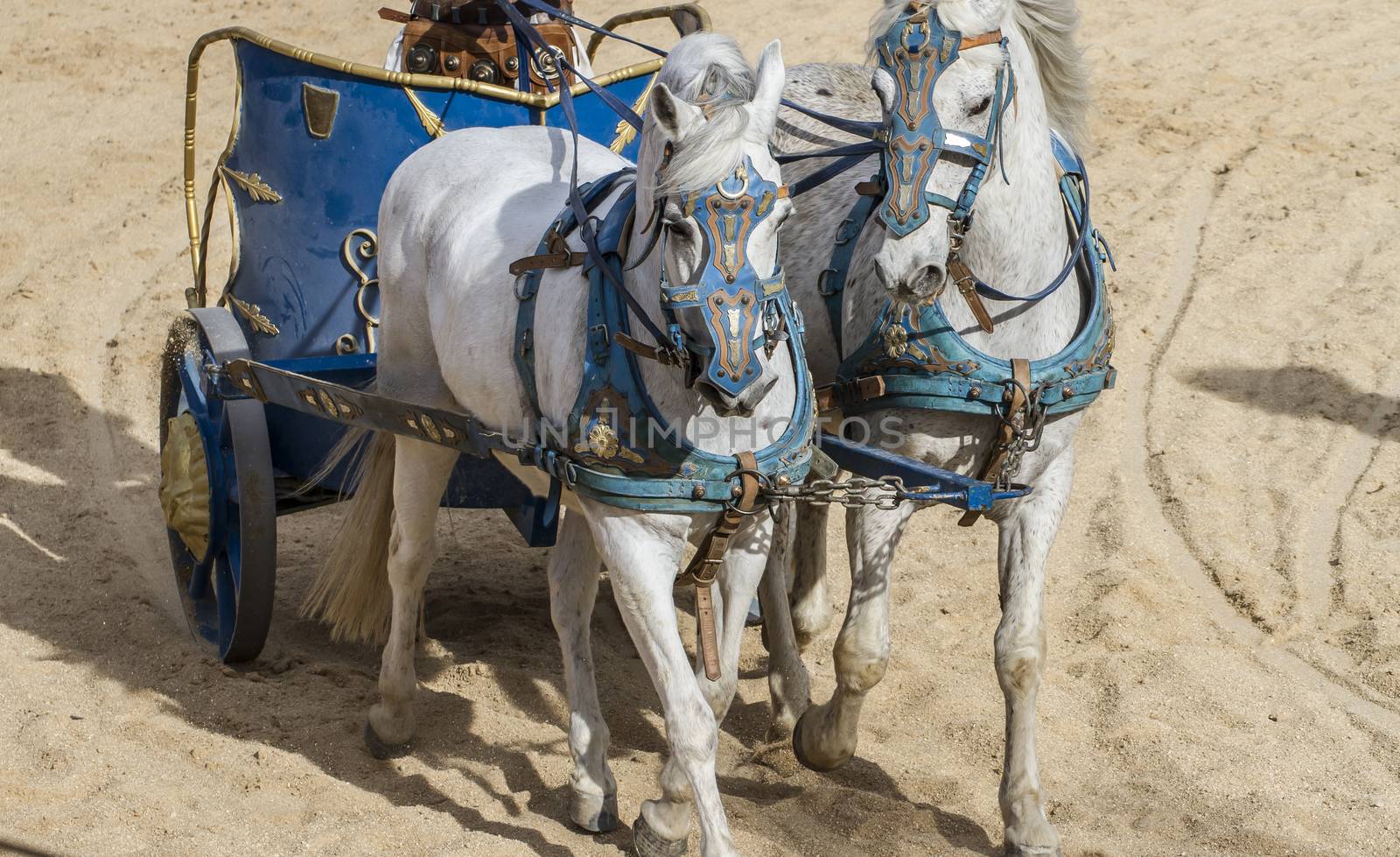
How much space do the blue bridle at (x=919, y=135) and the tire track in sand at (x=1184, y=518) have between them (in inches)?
91.7

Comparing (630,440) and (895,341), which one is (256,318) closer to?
(630,440)

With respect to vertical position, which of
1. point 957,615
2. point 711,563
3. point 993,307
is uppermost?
point 993,307

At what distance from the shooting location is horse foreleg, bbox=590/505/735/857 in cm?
288

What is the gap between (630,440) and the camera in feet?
9.27

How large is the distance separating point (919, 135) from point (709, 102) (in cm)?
57

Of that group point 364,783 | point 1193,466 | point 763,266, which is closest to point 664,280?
point 763,266

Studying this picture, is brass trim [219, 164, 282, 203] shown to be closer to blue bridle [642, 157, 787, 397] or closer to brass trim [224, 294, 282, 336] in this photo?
brass trim [224, 294, 282, 336]

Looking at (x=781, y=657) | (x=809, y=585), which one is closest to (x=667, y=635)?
(x=781, y=657)

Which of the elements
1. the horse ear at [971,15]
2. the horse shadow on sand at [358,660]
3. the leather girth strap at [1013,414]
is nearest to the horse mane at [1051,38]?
the horse ear at [971,15]

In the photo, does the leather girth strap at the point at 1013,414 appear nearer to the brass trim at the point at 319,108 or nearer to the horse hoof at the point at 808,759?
the horse hoof at the point at 808,759

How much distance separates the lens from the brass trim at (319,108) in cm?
393

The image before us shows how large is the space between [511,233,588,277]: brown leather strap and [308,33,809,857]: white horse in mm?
34

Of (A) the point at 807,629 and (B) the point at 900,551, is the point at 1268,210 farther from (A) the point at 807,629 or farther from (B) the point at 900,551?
(A) the point at 807,629

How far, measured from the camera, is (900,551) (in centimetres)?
556
